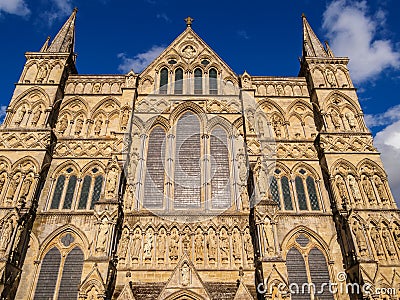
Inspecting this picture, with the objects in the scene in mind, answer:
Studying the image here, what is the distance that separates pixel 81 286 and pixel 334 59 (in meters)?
18.8

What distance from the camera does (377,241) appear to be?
14945mm

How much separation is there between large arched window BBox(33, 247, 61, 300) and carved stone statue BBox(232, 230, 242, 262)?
752cm

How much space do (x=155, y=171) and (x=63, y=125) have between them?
19.4ft

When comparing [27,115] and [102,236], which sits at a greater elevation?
[27,115]

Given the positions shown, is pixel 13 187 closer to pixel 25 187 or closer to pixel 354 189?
pixel 25 187

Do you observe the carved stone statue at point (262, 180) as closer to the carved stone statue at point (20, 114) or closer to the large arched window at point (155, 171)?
the large arched window at point (155, 171)

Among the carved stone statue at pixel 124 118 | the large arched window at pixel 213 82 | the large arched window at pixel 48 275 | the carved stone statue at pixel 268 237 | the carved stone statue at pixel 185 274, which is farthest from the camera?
the large arched window at pixel 213 82

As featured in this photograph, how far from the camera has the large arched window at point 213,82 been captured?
21328mm

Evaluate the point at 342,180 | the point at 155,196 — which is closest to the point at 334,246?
the point at 342,180

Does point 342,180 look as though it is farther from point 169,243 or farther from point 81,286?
point 81,286

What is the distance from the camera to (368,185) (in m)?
16.7

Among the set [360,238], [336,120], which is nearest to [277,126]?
[336,120]

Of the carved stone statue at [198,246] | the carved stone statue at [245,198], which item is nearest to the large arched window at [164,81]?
the carved stone statue at [245,198]

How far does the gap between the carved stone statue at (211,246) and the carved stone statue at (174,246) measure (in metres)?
1.38
